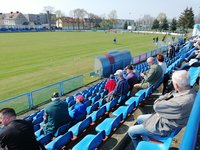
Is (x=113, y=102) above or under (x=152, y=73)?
under

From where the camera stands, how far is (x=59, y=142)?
4.41 metres

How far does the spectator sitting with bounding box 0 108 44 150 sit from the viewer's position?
3443mm

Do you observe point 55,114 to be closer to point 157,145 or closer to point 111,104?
point 111,104

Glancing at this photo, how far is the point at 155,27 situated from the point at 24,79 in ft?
279

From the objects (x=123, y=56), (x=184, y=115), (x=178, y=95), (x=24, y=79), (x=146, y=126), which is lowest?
(x=24, y=79)

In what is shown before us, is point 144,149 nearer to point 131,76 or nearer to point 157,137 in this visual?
point 157,137

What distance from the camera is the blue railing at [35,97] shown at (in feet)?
31.4

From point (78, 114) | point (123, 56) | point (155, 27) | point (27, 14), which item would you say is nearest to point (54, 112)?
point (78, 114)

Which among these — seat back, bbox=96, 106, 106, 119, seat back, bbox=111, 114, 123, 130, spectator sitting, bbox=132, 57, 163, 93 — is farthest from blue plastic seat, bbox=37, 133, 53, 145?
spectator sitting, bbox=132, 57, 163, 93

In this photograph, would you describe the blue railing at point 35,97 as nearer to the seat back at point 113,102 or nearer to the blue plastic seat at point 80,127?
the seat back at point 113,102

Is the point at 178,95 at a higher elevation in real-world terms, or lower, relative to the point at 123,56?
higher

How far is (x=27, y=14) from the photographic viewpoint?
170 m

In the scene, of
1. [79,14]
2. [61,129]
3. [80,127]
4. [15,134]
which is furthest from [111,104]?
[79,14]

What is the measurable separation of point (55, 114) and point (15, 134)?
69.4 inches
